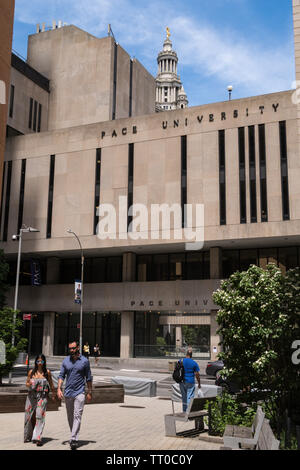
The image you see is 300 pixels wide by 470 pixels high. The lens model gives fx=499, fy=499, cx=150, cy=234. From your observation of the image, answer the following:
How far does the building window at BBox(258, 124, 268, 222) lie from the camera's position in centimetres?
4097

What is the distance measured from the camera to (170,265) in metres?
48.7

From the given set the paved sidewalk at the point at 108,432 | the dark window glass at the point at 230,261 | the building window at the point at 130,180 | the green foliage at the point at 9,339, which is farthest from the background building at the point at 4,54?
the dark window glass at the point at 230,261

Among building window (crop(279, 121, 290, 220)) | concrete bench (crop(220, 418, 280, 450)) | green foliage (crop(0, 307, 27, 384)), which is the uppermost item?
building window (crop(279, 121, 290, 220))

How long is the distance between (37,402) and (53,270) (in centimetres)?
4336

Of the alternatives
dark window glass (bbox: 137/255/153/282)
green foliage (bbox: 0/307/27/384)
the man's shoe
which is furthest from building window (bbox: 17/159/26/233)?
the man's shoe

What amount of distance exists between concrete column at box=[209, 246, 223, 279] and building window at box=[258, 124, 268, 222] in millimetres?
6014

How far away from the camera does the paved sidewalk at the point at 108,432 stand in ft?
30.9

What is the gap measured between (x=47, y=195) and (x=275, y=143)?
22.6 metres

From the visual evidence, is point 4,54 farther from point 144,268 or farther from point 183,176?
point 144,268

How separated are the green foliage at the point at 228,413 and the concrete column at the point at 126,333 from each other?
118 ft

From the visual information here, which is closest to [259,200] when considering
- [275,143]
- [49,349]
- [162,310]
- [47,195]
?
[275,143]

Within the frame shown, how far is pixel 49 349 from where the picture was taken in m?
50.5

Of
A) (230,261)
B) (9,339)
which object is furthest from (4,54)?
(230,261)

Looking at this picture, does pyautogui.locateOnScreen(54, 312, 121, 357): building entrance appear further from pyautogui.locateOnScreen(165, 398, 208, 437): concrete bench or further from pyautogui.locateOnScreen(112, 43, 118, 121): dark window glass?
pyautogui.locateOnScreen(165, 398, 208, 437): concrete bench
